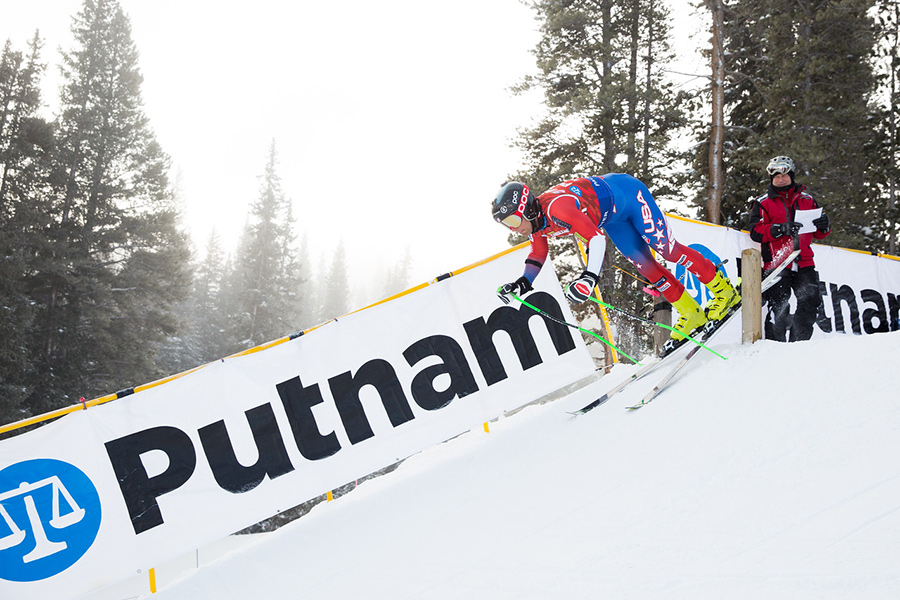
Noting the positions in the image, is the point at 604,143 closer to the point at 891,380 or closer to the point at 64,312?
the point at 891,380

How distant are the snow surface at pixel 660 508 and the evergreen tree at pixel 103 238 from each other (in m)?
16.3

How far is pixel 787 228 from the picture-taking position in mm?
5840

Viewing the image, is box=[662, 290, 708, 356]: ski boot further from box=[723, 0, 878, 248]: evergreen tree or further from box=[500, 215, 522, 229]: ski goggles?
box=[723, 0, 878, 248]: evergreen tree

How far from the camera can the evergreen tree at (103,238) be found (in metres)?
17.1

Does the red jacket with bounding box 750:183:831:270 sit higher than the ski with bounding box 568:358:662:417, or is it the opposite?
the red jacket with bounding box 750:183:831:270

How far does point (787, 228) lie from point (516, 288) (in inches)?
124

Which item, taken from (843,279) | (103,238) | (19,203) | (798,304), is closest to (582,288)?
(798,304)

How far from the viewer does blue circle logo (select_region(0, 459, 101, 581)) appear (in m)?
3.93

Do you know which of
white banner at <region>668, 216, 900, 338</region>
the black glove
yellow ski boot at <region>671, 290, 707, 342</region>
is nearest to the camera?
the black glove

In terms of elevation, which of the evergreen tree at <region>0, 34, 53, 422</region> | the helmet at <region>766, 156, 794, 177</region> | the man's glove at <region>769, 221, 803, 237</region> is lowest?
the man's glove at <region>769, 221, 803, 237</region>

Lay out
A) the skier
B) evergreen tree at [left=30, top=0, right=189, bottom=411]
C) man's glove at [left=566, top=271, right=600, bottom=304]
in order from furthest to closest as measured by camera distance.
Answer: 1. evergreen tree at [left=30, top=0, right=189, bottom=411]
2. the skier
3. man's glove at [left=566, top=271, right=600, bottom=304]

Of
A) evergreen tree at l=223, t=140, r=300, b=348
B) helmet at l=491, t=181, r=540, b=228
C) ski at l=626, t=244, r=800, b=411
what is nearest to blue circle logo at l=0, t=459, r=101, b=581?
helmet at l=491, t=181, r=540, b=228

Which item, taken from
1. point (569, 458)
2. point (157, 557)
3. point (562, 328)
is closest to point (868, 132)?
point (562, 328)

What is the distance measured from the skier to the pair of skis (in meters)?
0.10
